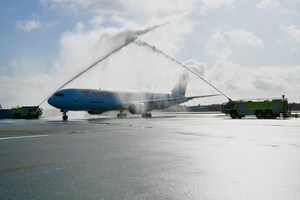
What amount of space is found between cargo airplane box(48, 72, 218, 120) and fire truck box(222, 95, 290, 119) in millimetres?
13795

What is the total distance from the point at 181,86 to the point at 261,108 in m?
30.3

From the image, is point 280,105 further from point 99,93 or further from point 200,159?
point 200,159

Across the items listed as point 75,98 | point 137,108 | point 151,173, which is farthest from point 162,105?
point 151,173

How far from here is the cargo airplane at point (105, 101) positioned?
4322 centimetres

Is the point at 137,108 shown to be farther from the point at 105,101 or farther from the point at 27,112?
the point at 27,112

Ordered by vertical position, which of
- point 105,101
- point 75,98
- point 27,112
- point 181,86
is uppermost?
point 181,86

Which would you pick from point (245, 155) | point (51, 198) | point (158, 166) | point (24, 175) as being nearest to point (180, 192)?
point (51, 198)

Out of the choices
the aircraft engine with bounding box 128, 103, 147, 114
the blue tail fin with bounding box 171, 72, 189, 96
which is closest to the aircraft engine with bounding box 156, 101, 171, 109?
the aircraft engine with bounding box 128, 103, 147, 114

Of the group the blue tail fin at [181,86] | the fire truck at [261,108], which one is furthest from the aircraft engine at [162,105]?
the fire truck at [261,108]

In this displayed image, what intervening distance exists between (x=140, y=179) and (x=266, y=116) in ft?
127

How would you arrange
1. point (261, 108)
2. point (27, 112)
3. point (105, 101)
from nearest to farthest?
point (261, 108) → point (105, 101) → point (27, 112)

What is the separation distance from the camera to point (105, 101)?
4878 centimetres

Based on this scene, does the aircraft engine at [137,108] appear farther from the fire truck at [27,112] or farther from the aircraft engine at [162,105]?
the fire truck at [27,112]

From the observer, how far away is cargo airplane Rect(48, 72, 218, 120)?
4322cm
